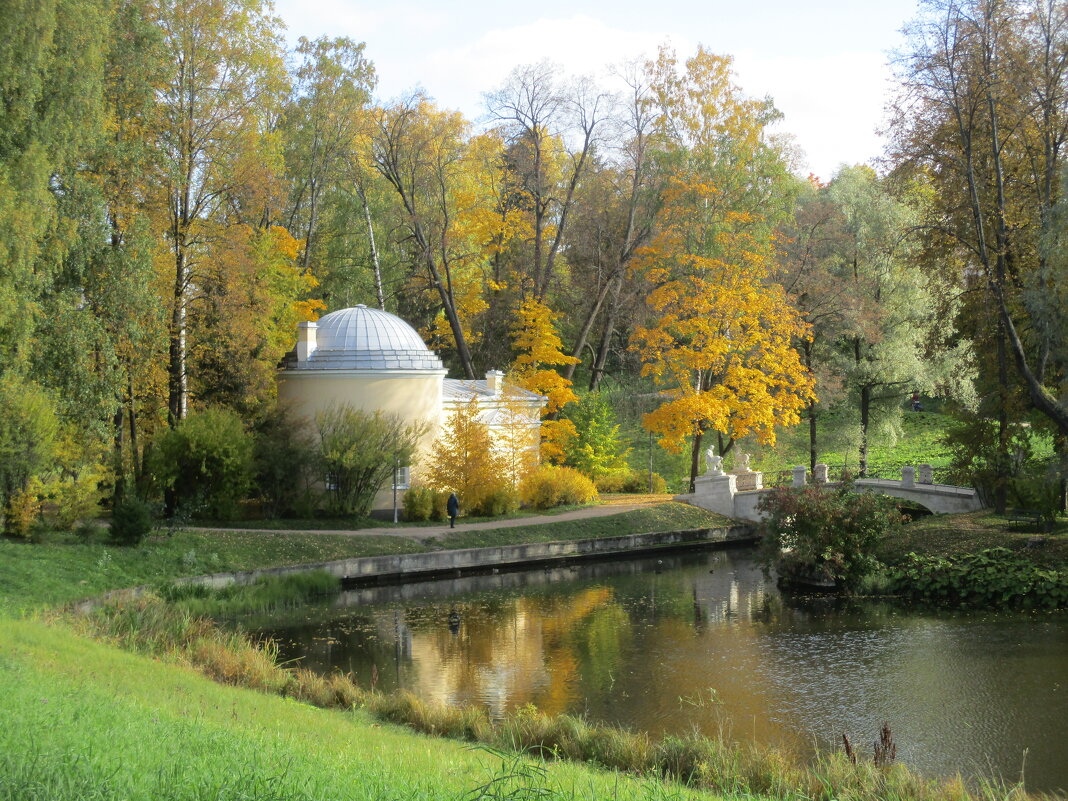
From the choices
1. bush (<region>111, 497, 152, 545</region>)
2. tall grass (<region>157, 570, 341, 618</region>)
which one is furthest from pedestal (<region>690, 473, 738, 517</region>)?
bush (<region>111, 497, 152, 545</region>)

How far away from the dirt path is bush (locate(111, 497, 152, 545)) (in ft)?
8.77

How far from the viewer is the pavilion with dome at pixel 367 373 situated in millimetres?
28516

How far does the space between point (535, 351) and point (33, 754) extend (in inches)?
1169

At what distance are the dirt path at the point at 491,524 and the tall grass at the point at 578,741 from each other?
946 centimetres

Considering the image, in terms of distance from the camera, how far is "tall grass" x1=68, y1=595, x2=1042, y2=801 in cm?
920

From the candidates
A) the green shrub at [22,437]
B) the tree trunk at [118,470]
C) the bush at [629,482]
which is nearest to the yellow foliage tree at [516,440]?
the bush at [629,482]

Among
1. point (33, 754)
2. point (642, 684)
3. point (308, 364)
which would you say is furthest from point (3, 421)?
point (33, 754)

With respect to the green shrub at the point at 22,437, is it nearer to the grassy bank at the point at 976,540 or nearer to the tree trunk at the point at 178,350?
the tree trunk at the point at 178,350

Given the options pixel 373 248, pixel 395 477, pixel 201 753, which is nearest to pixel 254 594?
pixel 395 477

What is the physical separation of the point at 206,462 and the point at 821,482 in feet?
55.8

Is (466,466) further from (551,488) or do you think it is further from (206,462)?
(206,462)

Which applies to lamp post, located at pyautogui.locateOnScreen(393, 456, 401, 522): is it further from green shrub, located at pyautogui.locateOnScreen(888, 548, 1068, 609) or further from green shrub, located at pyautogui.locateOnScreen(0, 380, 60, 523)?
green shrub, located at pyautogui.locateOnScreen(888, 548, 1068, 609)

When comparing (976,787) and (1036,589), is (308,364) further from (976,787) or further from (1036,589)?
(976,787)

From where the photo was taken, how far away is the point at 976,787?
33.5 ft
